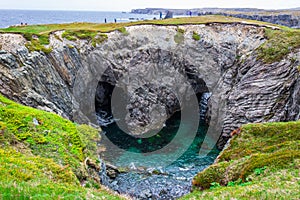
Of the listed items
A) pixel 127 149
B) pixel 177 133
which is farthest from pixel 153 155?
pixel 177 133

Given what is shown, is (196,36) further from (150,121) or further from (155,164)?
(155,164)

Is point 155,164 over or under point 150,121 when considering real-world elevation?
under

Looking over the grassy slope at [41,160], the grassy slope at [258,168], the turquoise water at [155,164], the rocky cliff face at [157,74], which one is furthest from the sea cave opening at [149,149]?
the grassy slope at [258,168]

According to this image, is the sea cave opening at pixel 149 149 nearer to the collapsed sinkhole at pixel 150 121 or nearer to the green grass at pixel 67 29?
the collapsed sinkhole at pixel 150 121

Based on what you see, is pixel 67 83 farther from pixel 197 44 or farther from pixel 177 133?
pixel 197 44

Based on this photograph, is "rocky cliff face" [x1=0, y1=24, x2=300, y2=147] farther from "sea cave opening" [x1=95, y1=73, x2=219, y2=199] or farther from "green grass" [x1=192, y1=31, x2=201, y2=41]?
"green grass" [x1=192, y1=31, x2=201, y2=41]

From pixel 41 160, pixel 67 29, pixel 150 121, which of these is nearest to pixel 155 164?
pixel 150 121
